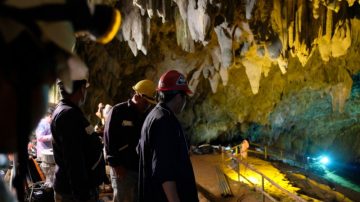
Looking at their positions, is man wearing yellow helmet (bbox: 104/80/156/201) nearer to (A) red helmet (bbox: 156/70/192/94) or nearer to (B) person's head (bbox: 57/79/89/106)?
(B) person's head (bbox: 57/79/89/106)

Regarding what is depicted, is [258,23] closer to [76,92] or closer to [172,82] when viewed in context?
[76,92]

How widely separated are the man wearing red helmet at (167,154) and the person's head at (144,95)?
1.24m

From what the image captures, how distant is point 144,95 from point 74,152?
121 centimetres

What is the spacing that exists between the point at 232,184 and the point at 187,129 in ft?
30.1

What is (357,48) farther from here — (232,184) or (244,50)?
(232,184)

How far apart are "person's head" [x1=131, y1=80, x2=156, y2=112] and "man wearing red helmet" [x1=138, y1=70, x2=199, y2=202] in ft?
4.07

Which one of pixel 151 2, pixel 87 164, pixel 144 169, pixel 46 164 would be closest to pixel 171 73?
pixel 144 169

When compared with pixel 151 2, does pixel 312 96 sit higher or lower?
lower

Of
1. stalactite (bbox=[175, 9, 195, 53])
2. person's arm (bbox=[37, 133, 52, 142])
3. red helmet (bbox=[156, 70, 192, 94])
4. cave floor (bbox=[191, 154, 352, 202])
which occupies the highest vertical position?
stalactite (bbox=[175, 9, 195, 53])

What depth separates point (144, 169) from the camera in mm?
2609

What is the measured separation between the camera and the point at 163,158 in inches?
94.8

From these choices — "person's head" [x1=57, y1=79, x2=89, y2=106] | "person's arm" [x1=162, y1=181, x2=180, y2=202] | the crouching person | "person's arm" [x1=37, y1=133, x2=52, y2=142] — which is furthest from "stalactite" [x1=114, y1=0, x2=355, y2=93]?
"person's arm" [x1=162, y1=181, x2=180, y2=202]

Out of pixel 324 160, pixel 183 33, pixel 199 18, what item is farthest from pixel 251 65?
pixel 324 160

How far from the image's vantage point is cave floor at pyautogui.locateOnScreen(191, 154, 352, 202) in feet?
24.9
